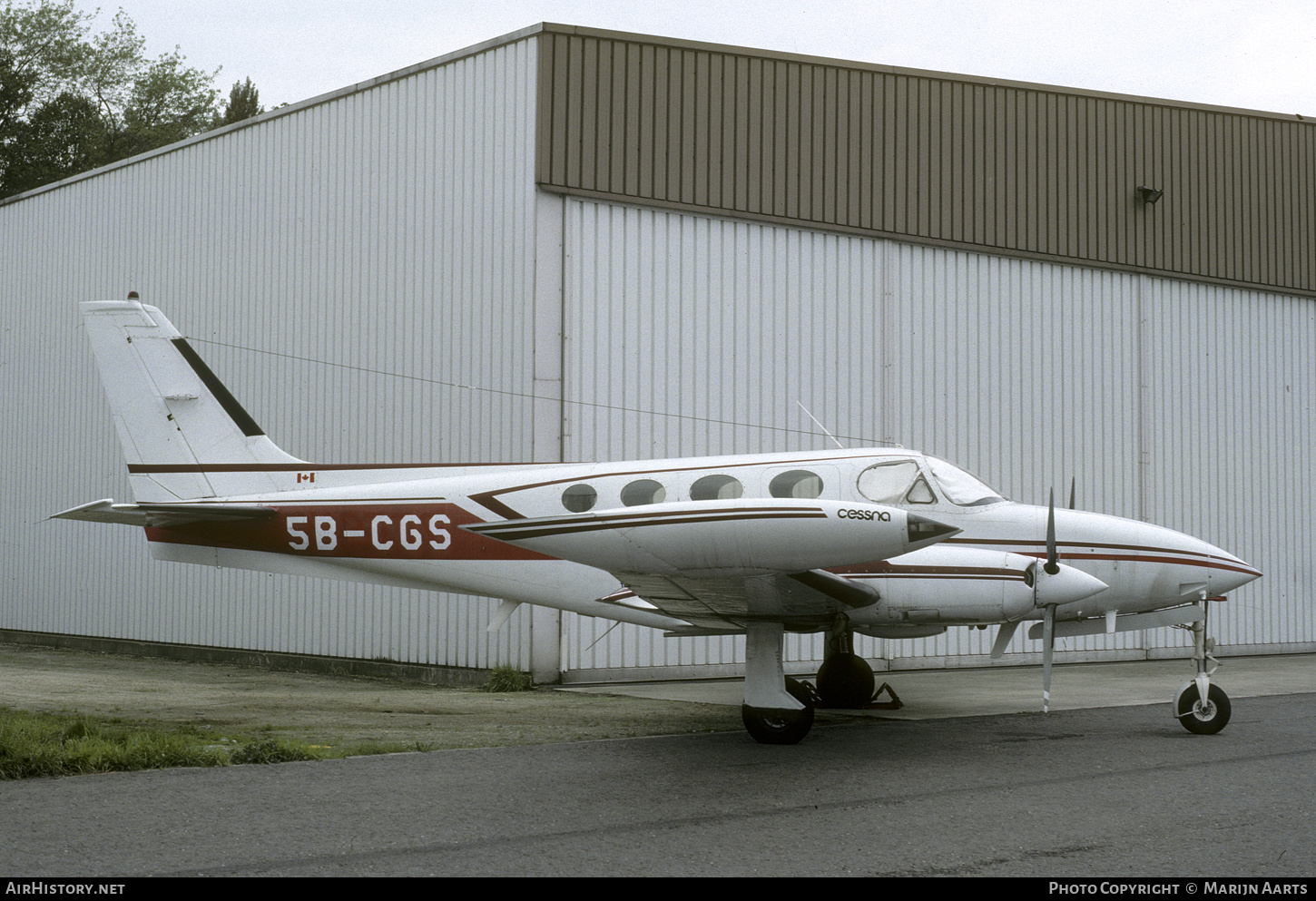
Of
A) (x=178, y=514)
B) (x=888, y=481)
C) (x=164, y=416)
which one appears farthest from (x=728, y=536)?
(x=164, y=416)

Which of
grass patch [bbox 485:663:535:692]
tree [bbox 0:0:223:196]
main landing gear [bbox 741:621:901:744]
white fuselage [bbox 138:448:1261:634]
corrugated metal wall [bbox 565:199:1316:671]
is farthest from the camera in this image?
tree [bbox 0:0:223:196]

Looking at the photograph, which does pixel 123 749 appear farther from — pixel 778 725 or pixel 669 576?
pixel 778 725

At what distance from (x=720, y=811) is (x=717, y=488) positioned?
413cm

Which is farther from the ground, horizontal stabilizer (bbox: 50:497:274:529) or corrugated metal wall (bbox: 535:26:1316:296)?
corrugated metal wall (bbox: 535:26:1316:296)

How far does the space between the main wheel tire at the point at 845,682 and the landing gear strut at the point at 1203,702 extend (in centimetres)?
321

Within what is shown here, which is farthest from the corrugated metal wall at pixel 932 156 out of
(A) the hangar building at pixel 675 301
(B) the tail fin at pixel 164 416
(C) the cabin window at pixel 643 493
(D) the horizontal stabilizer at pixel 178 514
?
(D) the horizontal stabilizer at pixel 178 514

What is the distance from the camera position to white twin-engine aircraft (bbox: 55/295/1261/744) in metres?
10.3

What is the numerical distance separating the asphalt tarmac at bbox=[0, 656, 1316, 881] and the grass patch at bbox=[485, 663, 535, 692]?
4800mm

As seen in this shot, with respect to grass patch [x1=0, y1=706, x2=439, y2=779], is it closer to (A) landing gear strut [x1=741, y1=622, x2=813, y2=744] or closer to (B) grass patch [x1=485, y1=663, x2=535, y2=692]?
(A) landing gear strut [x1=741, y1=622, x2=813, y2=744]

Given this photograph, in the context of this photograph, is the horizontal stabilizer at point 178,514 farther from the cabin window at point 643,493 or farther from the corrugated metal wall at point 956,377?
the corrugated metal wall at point 956,377

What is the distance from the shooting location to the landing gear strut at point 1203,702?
10578 mm

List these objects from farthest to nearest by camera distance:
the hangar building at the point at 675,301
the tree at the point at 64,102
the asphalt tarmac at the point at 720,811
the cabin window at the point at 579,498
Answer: the tree at the point at 64,102 → the hangar building at the point at 675,301 → the cabin window at the point at 579,498 → the asphalt tarmac at the point at 720,811

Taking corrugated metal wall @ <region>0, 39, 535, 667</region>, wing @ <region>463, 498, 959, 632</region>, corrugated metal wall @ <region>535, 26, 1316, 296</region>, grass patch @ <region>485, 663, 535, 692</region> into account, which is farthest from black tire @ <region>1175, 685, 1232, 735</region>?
corrugated metal wall @ <region>535, 26, 1316, 296</region>

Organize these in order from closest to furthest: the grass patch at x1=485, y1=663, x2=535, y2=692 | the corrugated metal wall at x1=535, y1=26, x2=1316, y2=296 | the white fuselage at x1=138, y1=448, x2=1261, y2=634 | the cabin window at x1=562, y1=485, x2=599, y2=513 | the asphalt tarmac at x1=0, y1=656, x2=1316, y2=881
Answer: the asphalt tarmac at x1=0, y1=656, x2=1316, y2=881 → the white fuselage at x1=138, y1=448, x2=1261, y2=634 → the cabin window at x1=562, y1=485, x2=599, y2=513 → the grass patch at x1=485, y1=663, x2=535, y2=692 → the corrugated metal wall at x1=535, y1=26, x2=1316, y2=296
